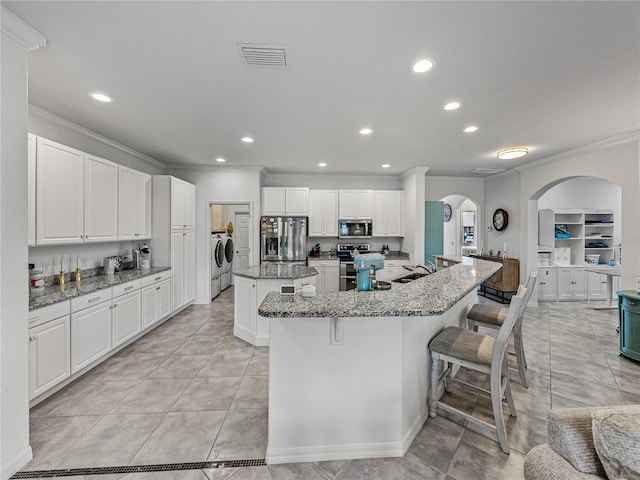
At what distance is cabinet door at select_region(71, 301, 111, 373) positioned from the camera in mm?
2562

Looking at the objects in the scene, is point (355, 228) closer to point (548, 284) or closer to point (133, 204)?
point (133, 204)

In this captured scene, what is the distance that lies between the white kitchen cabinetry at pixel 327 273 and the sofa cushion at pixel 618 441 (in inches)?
187

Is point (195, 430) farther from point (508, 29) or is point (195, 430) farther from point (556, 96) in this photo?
point (556, 96)

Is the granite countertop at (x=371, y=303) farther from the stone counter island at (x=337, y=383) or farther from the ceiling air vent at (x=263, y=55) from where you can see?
the ceiling air vent at (x=263, y=55)

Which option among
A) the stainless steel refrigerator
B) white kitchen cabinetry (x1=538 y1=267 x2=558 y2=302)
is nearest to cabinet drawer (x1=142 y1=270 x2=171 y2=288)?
the stainless steel refrigerator

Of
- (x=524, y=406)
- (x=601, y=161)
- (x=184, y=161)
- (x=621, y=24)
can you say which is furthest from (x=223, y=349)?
(x=601, y=161)

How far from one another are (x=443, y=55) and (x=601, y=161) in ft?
12.6

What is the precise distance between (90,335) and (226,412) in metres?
1.71

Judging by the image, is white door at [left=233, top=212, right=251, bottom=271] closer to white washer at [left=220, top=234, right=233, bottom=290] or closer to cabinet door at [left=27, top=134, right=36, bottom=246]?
white washer at [left=220, top=234, right=233, bottom=290]

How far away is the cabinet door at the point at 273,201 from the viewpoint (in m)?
5.57

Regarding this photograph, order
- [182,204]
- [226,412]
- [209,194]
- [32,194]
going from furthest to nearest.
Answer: [209,194] → [182,204] → [32,194] → [226,412]

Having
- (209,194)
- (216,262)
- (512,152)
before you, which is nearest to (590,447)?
(512,152)

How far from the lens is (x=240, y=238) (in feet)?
24.5

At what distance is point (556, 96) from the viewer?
252 cm
